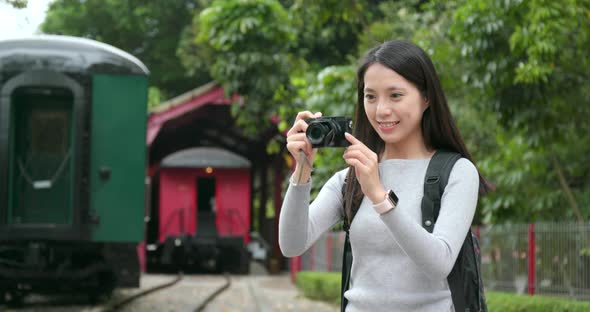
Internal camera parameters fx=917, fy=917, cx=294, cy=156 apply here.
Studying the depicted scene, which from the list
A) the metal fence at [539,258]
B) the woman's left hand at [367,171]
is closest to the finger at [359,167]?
the woman's left hand at [367,171]

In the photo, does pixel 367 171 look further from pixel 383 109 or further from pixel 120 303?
pixel 120 303

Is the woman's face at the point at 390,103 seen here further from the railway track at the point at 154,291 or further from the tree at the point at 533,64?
the railway track at the point at 154,291

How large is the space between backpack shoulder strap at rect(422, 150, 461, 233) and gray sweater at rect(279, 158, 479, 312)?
2 cm

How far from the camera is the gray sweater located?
223cm

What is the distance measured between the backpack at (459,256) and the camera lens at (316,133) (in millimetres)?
306

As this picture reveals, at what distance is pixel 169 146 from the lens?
2780 centimetres

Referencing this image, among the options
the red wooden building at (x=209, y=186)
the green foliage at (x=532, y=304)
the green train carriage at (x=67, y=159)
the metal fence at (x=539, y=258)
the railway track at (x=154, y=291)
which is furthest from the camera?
the red wooden building at (x=209, y=186)

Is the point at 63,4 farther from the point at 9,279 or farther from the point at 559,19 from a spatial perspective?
the point at 559,19

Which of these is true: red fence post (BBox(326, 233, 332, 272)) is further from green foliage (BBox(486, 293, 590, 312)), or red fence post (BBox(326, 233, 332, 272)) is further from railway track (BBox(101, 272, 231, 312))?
green foliage (BBox(486, 293, 590, 312))

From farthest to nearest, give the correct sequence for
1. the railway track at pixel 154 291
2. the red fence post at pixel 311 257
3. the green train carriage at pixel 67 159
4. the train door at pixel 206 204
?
the train door at pixel 206 204
the red fence post at pixel 311 257
the railway track at pixel 154 291
the green train carriage at pixel 67 159

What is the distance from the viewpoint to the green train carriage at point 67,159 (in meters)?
10.4

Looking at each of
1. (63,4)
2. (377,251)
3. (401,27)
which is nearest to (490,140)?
(401,27)

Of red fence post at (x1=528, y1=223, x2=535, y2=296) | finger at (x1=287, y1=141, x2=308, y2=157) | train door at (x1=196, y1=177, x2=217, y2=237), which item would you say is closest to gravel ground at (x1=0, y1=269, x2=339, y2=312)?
red fence post at (x1=528, y1=223, x2=535, y2=296)

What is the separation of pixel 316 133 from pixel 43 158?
9.11m
